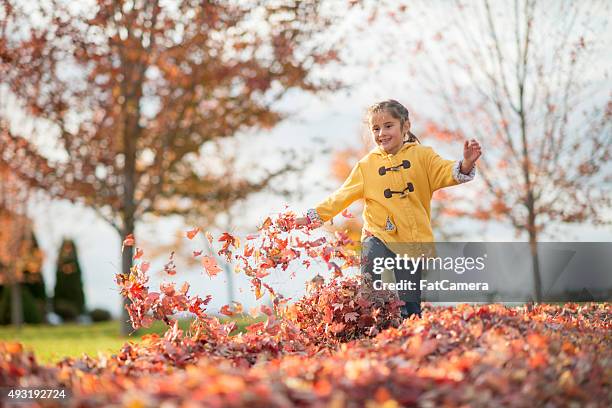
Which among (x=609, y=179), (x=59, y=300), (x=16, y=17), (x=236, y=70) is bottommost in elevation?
(x=59, y=300)

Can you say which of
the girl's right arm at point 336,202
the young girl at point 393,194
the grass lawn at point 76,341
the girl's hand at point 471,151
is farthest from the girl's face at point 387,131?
the grass lawn at point 76,341

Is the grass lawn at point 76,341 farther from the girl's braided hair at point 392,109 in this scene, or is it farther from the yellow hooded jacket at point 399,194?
the girl's braided hair at point 392,109

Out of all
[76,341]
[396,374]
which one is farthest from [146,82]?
[396,374]

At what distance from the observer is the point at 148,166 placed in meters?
11.2

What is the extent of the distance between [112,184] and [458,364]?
29.8 ft

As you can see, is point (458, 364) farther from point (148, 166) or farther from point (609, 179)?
point (148, 166)

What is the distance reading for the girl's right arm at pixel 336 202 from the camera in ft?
15.4

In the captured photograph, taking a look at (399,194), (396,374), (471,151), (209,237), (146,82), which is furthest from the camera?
(146,82)

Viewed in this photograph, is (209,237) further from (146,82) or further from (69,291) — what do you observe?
(69,291)

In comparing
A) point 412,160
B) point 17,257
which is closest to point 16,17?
point 412,160

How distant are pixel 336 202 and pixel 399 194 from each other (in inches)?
18.4

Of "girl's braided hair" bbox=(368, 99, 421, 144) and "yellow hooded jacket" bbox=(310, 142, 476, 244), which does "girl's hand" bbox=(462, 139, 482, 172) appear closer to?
"yellow hooded jacket" bbox=(310, 142, 476, 244)

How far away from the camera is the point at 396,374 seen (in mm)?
2312

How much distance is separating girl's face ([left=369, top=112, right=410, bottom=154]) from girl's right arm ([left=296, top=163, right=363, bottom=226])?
280 millimetres
